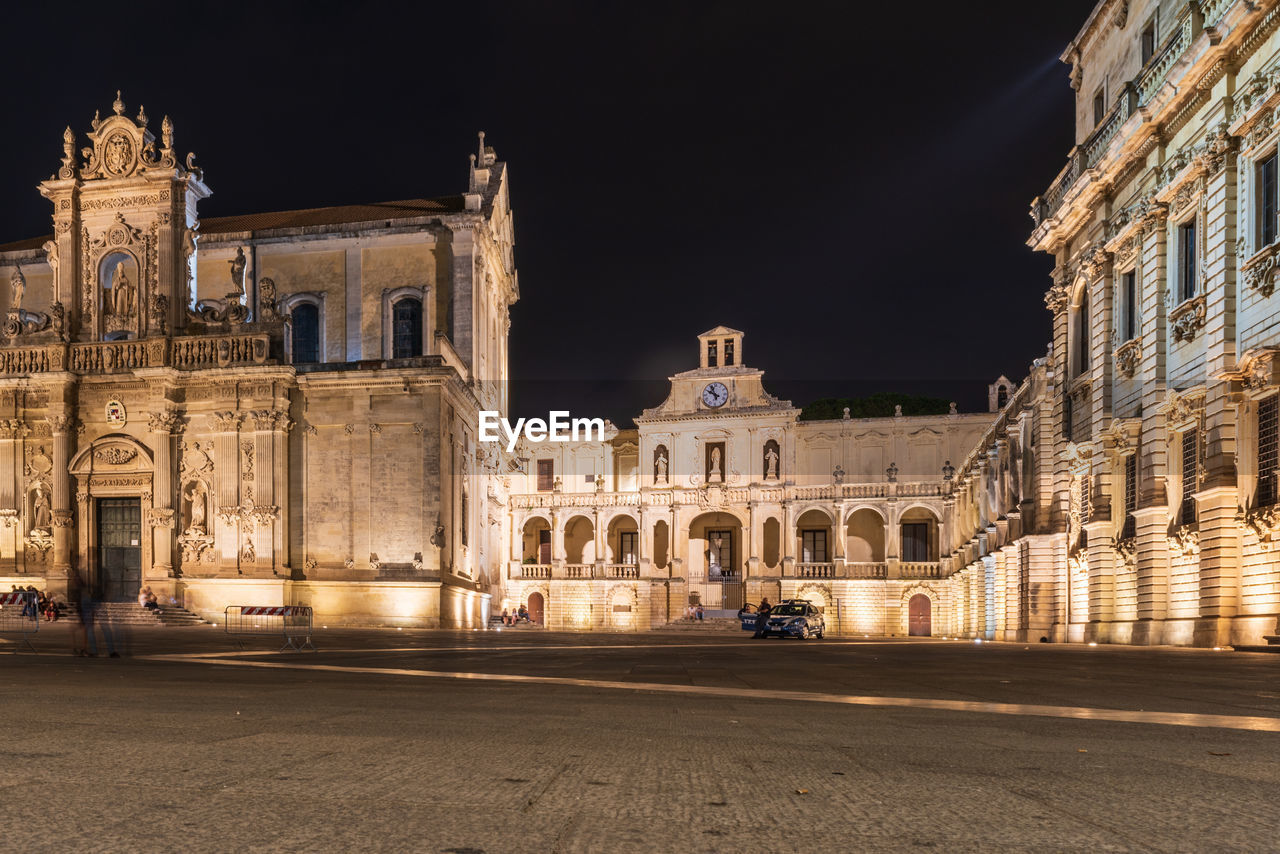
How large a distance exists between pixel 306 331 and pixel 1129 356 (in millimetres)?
35603

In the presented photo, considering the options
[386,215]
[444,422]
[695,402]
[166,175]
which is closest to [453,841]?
[444,422]

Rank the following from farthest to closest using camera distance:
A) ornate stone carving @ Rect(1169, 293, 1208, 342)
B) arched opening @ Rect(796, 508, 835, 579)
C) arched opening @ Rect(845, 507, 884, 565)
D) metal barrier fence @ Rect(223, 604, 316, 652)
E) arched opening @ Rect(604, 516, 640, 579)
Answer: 1. arched opening @ Rect(604, 516, 640, 579)
2. arched opening @ Rect(845, 507, 884, 565)
3. arched opening @ Rect(796, 508, 835, 579)
4. metal barrier fence @ Rect(223, 604, 316, 652)
5. ornate stone carving @ Rect(1169, 293, 1208, 342)

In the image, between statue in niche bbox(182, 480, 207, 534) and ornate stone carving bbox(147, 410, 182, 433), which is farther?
ornate stone carving bbox(147, 410, 182, 433)

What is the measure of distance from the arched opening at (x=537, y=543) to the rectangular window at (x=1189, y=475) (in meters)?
49.8

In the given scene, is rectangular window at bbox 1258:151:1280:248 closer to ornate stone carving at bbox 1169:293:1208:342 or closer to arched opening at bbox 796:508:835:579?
ornate stone carving at bbox 1169:293:1208:342

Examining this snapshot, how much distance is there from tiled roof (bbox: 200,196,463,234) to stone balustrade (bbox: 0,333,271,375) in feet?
31.6

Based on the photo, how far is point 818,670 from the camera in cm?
1470

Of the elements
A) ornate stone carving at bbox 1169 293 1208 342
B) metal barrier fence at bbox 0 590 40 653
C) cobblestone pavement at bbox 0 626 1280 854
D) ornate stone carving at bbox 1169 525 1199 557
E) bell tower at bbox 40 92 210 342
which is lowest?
metal barrier fence at bbox 0 590 40 653

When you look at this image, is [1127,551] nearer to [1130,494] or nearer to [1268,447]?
[1130,494]

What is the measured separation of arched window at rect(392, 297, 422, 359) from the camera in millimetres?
48562

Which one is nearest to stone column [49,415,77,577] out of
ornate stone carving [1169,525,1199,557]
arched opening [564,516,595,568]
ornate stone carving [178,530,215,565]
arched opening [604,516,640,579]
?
ornate stone carving [178,530,215,565]

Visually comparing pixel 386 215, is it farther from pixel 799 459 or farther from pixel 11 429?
pixel 799 459

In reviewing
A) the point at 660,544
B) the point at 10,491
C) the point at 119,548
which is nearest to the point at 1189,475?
the point at 119,548

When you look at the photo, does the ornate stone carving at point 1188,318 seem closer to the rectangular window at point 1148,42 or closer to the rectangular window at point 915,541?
the rectangular window at point 1148,42
